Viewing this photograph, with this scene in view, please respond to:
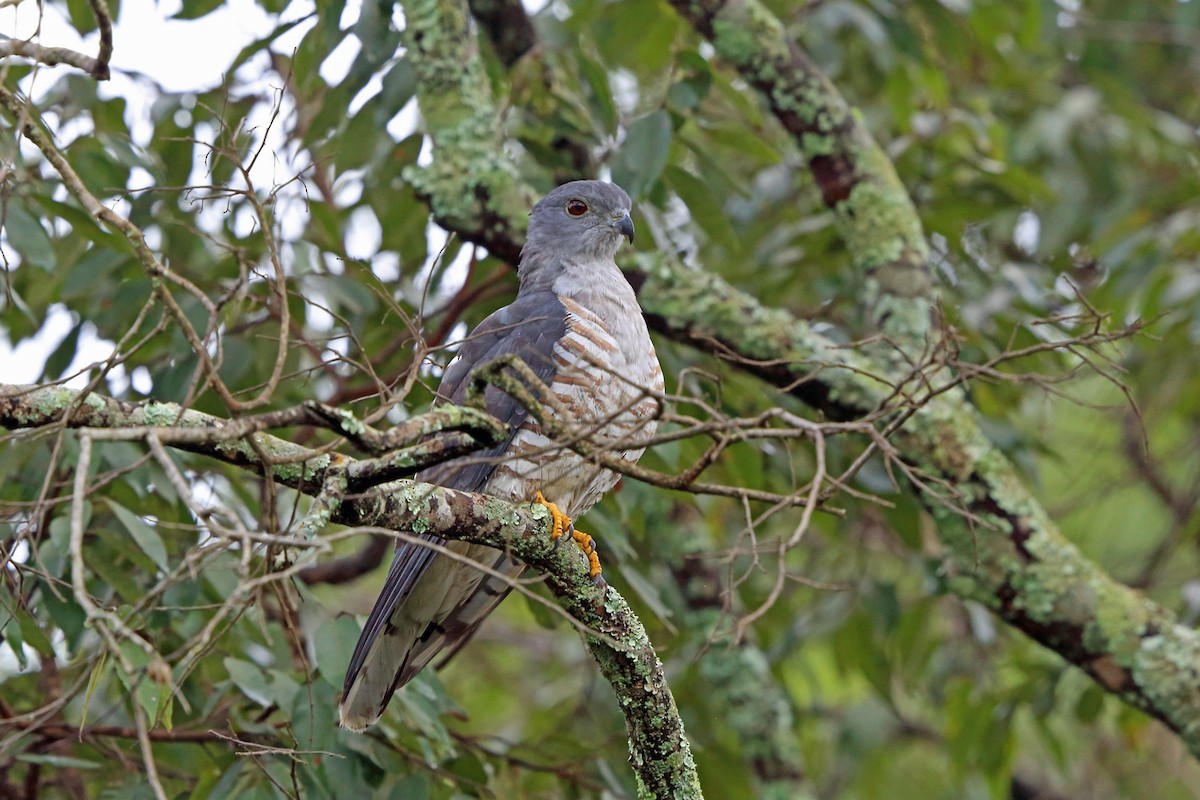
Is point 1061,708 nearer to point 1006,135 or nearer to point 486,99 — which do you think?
point 1006,135

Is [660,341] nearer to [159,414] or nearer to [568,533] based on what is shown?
[568,533]

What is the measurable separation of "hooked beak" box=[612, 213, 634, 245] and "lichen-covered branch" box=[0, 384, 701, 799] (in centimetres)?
131

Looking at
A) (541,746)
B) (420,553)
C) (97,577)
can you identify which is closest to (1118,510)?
(541,746)

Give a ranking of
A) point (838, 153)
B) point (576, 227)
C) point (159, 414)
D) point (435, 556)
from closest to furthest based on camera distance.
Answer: point (159, 414)
point (435, 556)
point (576, 227)
point (838, 153)

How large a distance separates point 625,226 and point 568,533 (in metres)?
1.22

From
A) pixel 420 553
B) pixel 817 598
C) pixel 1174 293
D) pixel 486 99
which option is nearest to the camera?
pixel 420 553

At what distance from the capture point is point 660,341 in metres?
3.91

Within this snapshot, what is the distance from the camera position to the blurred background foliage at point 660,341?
292 cm

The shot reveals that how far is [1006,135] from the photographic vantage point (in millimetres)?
4910

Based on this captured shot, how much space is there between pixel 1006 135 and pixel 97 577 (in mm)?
3776

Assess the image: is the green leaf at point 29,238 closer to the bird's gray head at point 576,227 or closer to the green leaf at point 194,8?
the green leaf at point 194,8

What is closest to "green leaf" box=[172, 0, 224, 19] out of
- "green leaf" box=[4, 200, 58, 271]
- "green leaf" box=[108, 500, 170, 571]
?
"green leaf" box=[4, 200, 58, 271]

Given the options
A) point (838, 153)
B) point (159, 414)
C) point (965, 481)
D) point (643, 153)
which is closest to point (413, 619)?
point (159, 414)

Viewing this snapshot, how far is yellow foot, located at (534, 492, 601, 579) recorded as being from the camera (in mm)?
2604
